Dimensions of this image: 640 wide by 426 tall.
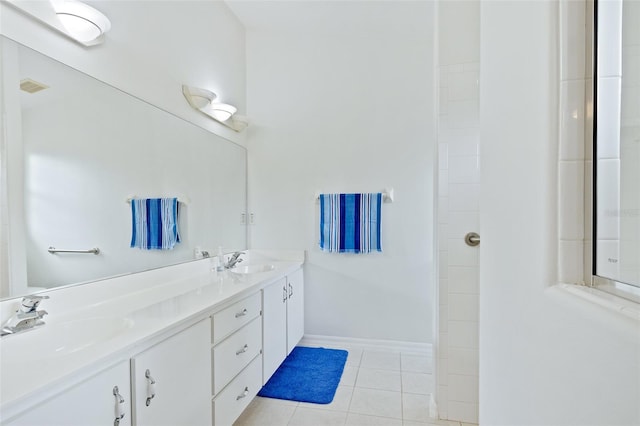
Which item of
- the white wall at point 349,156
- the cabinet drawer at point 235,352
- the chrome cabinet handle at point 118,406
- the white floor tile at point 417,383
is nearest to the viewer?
the chrome cabinet handle at point 118,406

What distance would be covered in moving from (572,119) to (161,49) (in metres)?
2.19

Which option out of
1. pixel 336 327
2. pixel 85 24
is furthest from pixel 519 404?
pixel 336 327

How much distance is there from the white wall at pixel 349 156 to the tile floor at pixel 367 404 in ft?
1.37

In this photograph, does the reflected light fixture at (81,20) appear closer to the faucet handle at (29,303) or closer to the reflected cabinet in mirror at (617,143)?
the faucet handle at (29,303)

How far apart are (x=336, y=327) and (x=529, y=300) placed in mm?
2595

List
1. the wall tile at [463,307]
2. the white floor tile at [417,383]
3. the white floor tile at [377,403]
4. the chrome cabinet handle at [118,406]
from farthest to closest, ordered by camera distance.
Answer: the white floor tile at [417,383] < the white floor tile at [377,403] < the wall tile at [463,307] < the chrome cabinet handle at [118,406]

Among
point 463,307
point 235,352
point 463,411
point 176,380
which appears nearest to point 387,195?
point 463,307

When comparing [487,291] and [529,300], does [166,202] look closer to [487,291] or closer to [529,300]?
[487,291]

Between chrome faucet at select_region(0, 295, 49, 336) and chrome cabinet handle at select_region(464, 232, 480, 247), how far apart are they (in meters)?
2.00

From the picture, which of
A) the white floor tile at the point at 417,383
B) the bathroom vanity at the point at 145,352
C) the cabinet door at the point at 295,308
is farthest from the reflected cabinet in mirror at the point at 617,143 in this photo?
the cabinet door at the point at 295,308

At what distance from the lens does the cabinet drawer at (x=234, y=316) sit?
1.50 metres

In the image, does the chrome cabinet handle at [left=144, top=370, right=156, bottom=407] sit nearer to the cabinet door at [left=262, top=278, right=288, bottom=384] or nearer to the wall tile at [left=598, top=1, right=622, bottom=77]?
the cabinet door at [left=262, top=278, right=288, bottom=384]

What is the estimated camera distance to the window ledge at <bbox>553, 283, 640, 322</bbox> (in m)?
0.28

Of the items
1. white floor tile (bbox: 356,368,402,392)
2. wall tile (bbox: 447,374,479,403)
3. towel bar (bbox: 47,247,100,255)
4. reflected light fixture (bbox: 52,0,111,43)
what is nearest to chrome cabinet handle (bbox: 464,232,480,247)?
wall tile (bbox: 447,374,479,403)
